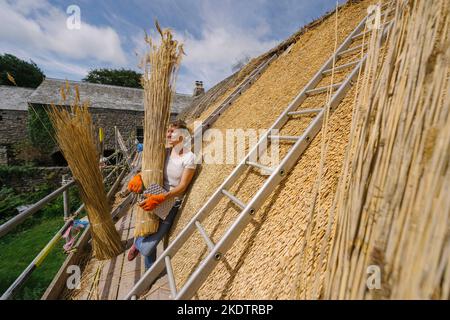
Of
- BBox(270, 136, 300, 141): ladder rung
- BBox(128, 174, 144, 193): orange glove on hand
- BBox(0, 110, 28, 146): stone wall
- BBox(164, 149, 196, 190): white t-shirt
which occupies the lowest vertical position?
BBox(128, 174, 144, 193): orange glove on hand

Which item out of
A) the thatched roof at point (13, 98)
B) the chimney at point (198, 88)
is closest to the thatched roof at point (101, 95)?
the thatched roof at point (13, 98)

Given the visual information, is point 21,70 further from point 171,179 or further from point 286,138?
point 286,138

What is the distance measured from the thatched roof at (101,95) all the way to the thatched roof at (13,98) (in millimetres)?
1685

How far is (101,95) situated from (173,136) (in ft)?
62.1

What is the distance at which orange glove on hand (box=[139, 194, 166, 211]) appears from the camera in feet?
6.15

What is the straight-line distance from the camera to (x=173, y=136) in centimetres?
214

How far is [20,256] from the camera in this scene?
674 cm

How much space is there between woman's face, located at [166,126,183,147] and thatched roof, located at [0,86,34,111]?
19.1 m

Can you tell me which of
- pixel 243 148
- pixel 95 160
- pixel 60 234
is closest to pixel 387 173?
pixel 243 148

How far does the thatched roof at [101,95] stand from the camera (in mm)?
14906

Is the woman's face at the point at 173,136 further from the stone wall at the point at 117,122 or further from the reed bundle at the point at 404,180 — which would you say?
the stone wall at the point at 117,122

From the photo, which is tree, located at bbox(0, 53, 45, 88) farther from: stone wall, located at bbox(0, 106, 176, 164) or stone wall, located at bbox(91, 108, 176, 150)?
stone wall, located at bbox(91, 108, 176, 150)

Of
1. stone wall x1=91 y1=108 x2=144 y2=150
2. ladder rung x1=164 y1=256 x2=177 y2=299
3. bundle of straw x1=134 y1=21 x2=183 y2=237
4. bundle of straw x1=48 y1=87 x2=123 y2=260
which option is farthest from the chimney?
→ ladder rung x1=164 y1=256 x2=177 y2=299

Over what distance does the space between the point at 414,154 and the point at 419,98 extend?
7.7 inches
